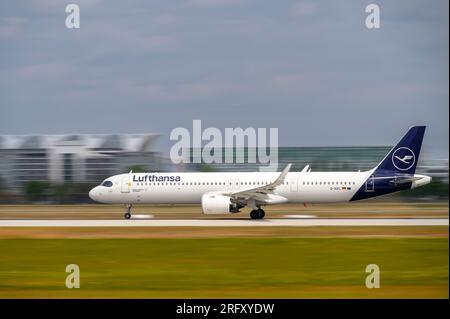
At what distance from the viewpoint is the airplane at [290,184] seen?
38906mm

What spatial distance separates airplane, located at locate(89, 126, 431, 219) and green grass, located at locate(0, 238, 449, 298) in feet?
40.4

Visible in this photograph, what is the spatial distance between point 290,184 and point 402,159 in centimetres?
602

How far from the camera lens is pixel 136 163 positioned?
9619 cm

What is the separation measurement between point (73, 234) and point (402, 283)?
15.1 m

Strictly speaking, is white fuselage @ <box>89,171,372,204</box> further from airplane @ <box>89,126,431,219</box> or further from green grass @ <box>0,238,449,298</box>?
green grass @ <box>0,238,449,298</box>

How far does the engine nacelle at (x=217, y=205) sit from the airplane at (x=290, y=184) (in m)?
0.90

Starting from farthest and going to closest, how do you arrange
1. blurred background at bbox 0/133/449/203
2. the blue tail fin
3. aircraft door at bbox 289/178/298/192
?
blurred background at bbox 0/133/449/203 → the blue tail fin → aircraft door at bbox 289/178/298/192

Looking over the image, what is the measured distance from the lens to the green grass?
56.5 feet

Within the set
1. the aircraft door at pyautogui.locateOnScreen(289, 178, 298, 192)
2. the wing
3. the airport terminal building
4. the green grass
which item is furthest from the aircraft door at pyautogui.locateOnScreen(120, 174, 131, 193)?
the airport terminal building

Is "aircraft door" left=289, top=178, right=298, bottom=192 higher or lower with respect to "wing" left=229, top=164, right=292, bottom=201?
higher

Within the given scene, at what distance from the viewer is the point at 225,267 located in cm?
2042

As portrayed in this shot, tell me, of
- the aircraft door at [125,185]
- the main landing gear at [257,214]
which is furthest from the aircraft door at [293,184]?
the aircraft door at [125,185]
